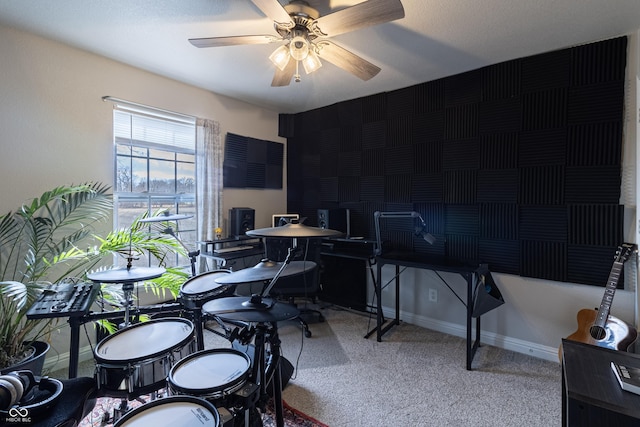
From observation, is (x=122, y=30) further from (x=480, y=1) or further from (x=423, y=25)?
(x=480, y=1)

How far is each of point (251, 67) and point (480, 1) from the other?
1.72m

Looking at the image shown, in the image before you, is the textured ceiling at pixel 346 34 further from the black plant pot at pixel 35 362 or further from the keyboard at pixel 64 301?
the black plant pot at pixel 35 362

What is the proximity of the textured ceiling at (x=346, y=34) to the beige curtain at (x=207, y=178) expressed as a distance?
0.55 meters

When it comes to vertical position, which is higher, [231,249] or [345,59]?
[345,59]

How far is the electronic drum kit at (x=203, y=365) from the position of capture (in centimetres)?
103

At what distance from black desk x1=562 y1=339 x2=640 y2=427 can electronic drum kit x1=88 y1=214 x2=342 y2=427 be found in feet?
3.14

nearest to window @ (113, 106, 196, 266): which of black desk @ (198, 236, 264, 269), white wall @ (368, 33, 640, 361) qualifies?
black desk @ (198, 236, 264, 269)

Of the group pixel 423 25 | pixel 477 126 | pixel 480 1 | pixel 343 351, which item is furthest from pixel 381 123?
pixel 343 351

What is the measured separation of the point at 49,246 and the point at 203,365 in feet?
5.69

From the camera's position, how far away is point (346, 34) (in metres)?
2.05

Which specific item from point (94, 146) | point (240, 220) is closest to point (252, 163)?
point (240, 220)

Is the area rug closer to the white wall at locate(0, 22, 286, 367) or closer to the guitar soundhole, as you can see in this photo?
the white wall at locate(0, 22, 286, 367)

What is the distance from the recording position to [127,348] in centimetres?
133

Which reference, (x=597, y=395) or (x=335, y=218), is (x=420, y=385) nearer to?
(x=597, y=395)
